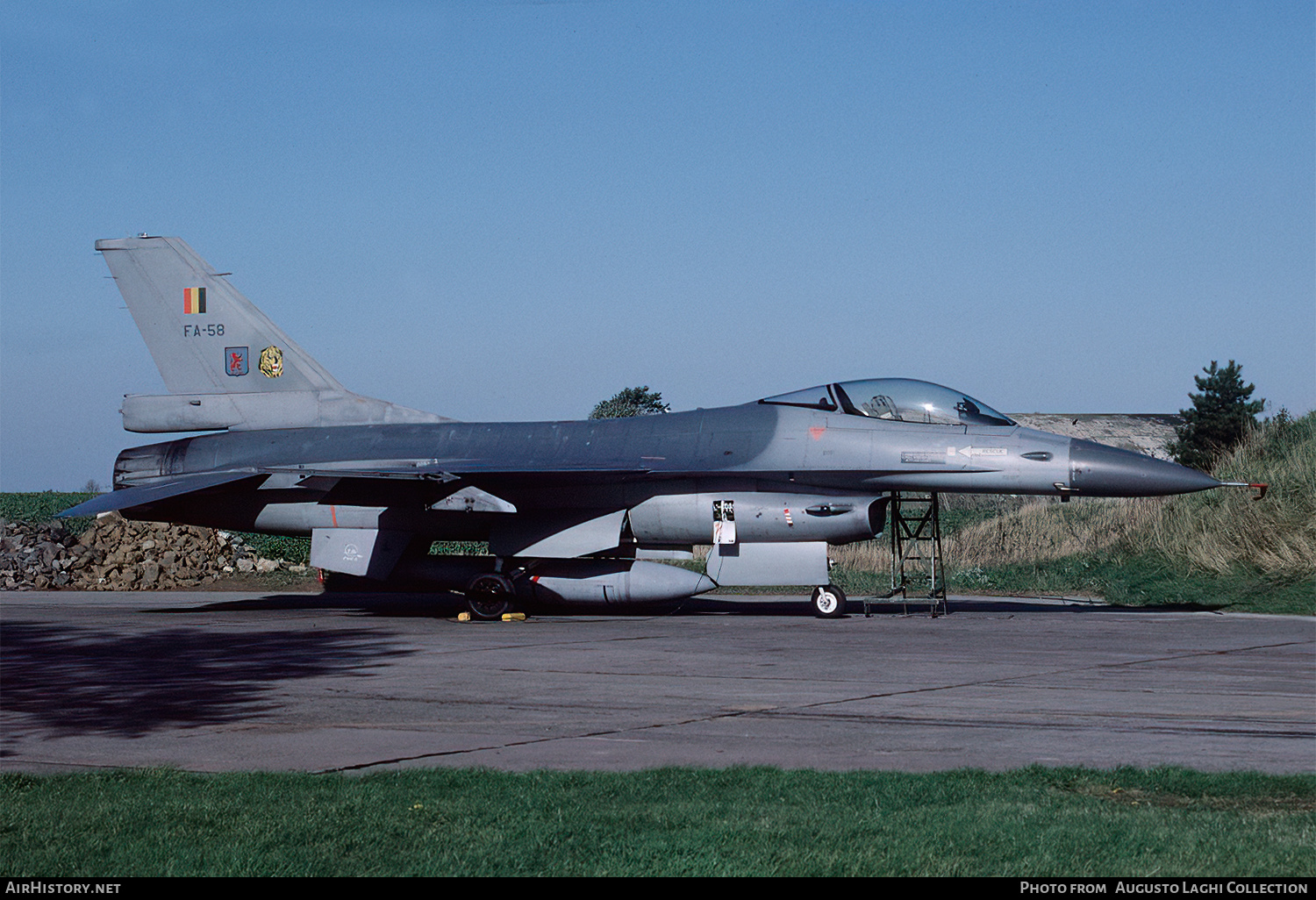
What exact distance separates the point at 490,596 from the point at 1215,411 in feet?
140

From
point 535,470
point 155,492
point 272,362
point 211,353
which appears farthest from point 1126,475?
point 211,353

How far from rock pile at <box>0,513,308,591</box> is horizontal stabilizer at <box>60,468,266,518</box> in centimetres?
943

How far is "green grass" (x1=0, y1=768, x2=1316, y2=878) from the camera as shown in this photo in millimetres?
4598

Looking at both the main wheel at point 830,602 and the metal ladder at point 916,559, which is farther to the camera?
the metal ladder at point 916,559

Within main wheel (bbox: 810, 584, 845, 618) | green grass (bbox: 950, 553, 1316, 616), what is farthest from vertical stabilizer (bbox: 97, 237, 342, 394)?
green grass (bbox: 950, 553, 1316, 616)

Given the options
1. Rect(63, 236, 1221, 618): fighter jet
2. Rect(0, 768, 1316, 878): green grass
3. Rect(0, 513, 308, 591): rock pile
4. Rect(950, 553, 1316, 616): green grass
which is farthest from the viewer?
Rect(0, 513, 308, 591): rock pile

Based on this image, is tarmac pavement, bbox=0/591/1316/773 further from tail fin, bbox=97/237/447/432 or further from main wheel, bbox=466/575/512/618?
tail fin, bbox=97/237/447/432

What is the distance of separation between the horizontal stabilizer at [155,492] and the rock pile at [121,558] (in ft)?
30.9

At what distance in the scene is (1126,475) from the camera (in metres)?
14.8

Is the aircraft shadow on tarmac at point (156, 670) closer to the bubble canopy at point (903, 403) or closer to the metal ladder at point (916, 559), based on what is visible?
the bubble canopy at point (903, 403)

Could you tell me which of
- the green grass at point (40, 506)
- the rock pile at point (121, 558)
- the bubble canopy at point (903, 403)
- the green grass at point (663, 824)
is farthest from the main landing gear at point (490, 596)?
the green grass at point (40, 506)

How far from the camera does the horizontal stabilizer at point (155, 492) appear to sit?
16297 mm

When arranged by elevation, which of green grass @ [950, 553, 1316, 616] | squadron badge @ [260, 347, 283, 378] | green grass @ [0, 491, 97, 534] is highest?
squadron badge @ [260, 347, 283, 378]

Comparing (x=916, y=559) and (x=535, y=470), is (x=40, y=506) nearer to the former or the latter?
(x=535, y=470)
